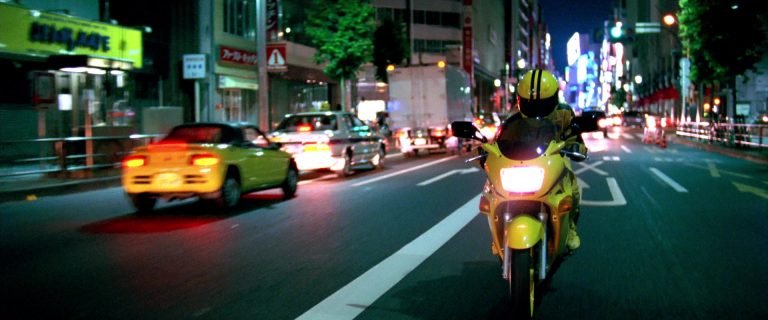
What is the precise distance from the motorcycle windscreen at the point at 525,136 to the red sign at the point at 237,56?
26.7 metres

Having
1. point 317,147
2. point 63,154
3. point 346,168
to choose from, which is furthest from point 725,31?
point 63,154

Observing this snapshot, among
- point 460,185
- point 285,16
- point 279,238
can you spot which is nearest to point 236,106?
point 285,16

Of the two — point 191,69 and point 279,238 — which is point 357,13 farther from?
point 279,238

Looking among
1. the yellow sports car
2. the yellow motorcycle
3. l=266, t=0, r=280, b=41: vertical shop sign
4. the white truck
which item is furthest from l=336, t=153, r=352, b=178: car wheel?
the yellow motorcycle

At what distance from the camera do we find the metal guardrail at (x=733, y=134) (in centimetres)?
2777

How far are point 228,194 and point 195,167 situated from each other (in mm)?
761

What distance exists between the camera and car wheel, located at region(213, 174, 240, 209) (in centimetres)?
1218

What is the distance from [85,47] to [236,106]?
1227cm

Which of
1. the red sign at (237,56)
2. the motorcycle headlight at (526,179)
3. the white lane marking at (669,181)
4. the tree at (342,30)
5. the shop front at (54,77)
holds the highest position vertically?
the tree at (342,30)

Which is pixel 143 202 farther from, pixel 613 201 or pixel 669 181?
pixel 669 181

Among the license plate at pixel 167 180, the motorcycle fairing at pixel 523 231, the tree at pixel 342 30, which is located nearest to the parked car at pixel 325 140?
the license plate at pixel 167 180

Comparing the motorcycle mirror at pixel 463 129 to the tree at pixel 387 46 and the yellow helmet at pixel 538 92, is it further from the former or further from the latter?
the tree at pixel 387 46

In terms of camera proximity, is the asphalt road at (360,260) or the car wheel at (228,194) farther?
the car wheel at (228,194)

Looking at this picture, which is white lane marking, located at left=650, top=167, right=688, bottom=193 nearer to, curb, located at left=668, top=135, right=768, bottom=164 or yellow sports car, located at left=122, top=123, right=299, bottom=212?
curb, located at left=668, top=135, right=768, bottom=164
